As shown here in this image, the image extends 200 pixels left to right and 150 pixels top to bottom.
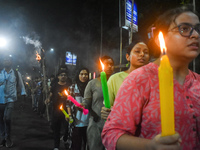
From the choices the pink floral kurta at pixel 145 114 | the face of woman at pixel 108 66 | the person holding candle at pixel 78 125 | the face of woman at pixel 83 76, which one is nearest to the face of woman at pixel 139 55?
the face of woman at pixel 108 66

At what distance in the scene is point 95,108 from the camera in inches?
152

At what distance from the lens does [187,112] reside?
1.11 m

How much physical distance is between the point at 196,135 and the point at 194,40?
24.1 inches

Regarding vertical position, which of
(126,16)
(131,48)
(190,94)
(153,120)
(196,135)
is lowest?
(196,135)

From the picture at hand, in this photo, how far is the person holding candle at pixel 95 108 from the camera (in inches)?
136

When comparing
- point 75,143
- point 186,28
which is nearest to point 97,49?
point 75,143

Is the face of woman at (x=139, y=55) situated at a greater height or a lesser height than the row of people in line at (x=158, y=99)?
greater

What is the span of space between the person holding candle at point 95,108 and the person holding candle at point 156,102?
2.48 m

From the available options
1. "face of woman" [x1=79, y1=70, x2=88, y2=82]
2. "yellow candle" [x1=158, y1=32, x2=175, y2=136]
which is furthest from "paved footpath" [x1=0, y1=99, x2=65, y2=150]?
"yellow candle" [x1=158, y1=32, x2=175, y2=136]

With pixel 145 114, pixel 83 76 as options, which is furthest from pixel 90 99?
pixel 145 114

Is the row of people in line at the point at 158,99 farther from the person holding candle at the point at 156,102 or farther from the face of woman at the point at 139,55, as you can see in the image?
the face of woman at the point at 139,55

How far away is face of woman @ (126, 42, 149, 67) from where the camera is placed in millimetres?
2771

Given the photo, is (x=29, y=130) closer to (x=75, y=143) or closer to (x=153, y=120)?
(x=75, y=143)

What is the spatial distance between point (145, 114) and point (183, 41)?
55cm
